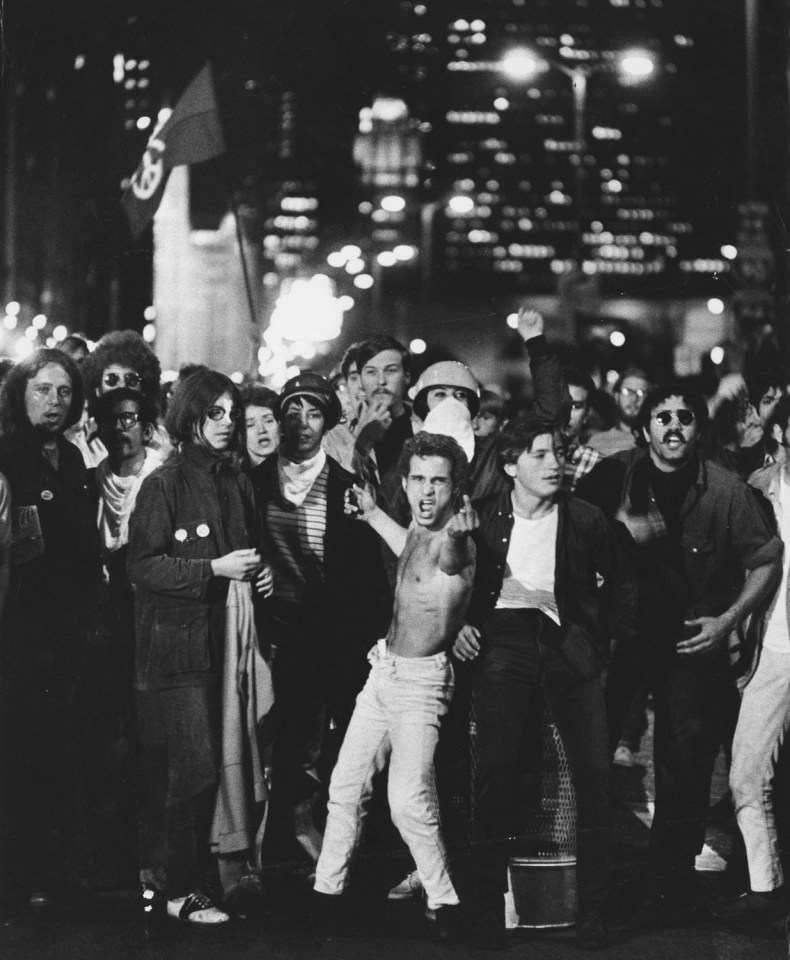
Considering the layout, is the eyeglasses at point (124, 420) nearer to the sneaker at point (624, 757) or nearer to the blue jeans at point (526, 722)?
the blue jeans at point (526, 722)

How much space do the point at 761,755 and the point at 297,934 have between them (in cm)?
213

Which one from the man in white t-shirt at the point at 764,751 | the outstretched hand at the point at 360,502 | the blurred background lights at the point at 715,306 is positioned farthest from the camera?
the blurred background lights at the point at 715,306

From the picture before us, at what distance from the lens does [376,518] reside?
5910mm

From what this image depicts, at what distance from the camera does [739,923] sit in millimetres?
5527

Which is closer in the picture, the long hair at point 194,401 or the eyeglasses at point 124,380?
the long hair at point 194,401

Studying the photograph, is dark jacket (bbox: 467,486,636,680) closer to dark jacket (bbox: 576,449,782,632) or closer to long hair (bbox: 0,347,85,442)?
dark jacket (bbox: 576,449,782,632)

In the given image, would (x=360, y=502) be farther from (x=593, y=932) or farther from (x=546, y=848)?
(x=593, y=932)

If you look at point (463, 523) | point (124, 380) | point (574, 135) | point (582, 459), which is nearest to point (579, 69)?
point (582, 459)

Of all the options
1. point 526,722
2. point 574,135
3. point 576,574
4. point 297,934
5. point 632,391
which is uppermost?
point 574,135

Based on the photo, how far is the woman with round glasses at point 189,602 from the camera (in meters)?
5.61

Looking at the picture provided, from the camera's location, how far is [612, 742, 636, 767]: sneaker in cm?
830

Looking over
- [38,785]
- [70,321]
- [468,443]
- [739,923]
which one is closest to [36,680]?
[38,785]

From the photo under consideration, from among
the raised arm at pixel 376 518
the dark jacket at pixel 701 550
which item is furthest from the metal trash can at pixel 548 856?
the raised arm at pixel 376 518

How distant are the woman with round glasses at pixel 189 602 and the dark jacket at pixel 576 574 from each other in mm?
942
